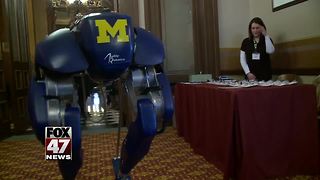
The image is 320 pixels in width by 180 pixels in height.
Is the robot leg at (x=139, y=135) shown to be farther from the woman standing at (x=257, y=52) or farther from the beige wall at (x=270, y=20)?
the beige wall at (x=270, y=20)

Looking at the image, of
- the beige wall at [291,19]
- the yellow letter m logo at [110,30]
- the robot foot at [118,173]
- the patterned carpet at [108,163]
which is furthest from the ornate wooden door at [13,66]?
the yellow letter m logo at [110,30]

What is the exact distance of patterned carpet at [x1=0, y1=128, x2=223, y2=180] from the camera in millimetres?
2375

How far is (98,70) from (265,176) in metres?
1.46

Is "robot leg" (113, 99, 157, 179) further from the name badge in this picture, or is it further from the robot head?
the name badge

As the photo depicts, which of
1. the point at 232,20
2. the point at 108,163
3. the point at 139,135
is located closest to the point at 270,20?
the point at 232,20

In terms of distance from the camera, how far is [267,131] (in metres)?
2.01

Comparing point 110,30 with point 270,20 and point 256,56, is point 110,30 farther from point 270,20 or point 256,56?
point 270,20

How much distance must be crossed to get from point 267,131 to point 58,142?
145 cm

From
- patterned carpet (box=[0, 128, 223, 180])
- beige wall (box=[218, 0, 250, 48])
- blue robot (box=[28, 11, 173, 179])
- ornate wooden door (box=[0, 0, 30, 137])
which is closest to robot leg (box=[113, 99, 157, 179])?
blue robot (box=[28, 11, 173, 179])

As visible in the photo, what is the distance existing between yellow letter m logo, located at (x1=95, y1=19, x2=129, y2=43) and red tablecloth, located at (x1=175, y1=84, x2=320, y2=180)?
1166mm

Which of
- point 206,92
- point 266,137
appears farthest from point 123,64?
point 206,92

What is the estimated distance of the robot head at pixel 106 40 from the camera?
90 cm

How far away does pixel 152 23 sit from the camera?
4.38 m

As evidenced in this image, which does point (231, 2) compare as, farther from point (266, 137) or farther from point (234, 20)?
point (266, 137)
